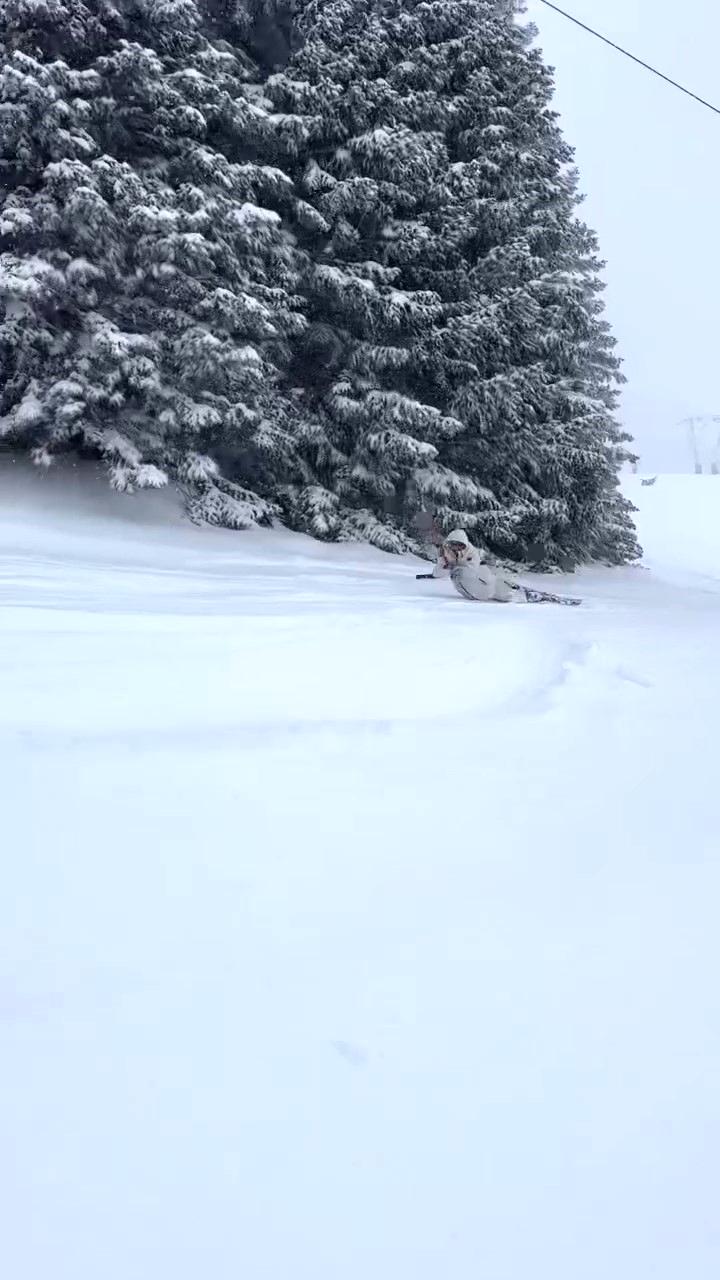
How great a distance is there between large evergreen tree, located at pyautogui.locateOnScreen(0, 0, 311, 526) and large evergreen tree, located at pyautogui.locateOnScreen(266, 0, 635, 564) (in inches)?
40.7

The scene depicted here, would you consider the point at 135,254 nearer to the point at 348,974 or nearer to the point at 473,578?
the point at 473,578

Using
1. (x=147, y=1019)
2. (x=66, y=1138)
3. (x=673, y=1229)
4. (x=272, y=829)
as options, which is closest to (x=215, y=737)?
(x=272, y=829)

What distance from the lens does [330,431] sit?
473 inches

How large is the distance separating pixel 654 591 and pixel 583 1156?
37.8 ft

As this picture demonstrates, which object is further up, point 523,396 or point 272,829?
point 523,396

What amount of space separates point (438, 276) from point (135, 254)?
4.18m

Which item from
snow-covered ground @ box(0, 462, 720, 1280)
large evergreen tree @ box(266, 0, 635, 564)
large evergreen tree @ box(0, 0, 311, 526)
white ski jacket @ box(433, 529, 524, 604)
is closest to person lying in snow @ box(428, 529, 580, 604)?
white ski jacket @ box(433, 529, 524, 604)

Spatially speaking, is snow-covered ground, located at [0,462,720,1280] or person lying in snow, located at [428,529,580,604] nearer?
snow-covered ground, located at [0,462,720,1280]

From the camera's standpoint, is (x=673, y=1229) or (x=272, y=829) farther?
(x=272, y=829)

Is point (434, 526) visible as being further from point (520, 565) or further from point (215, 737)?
point (215, 737)

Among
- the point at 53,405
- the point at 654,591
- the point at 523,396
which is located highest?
the point at 523,396

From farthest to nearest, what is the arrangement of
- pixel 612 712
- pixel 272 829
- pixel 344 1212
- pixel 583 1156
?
pixel 612 712
pixel 272 829
pixel 583 1156
pixel 344 1212

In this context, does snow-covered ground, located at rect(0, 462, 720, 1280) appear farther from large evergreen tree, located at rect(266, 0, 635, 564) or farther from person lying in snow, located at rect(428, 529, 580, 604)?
large evergreen tree, located at rect(266, 0, 635, 564)

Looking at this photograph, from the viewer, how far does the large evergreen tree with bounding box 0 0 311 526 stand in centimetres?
970
